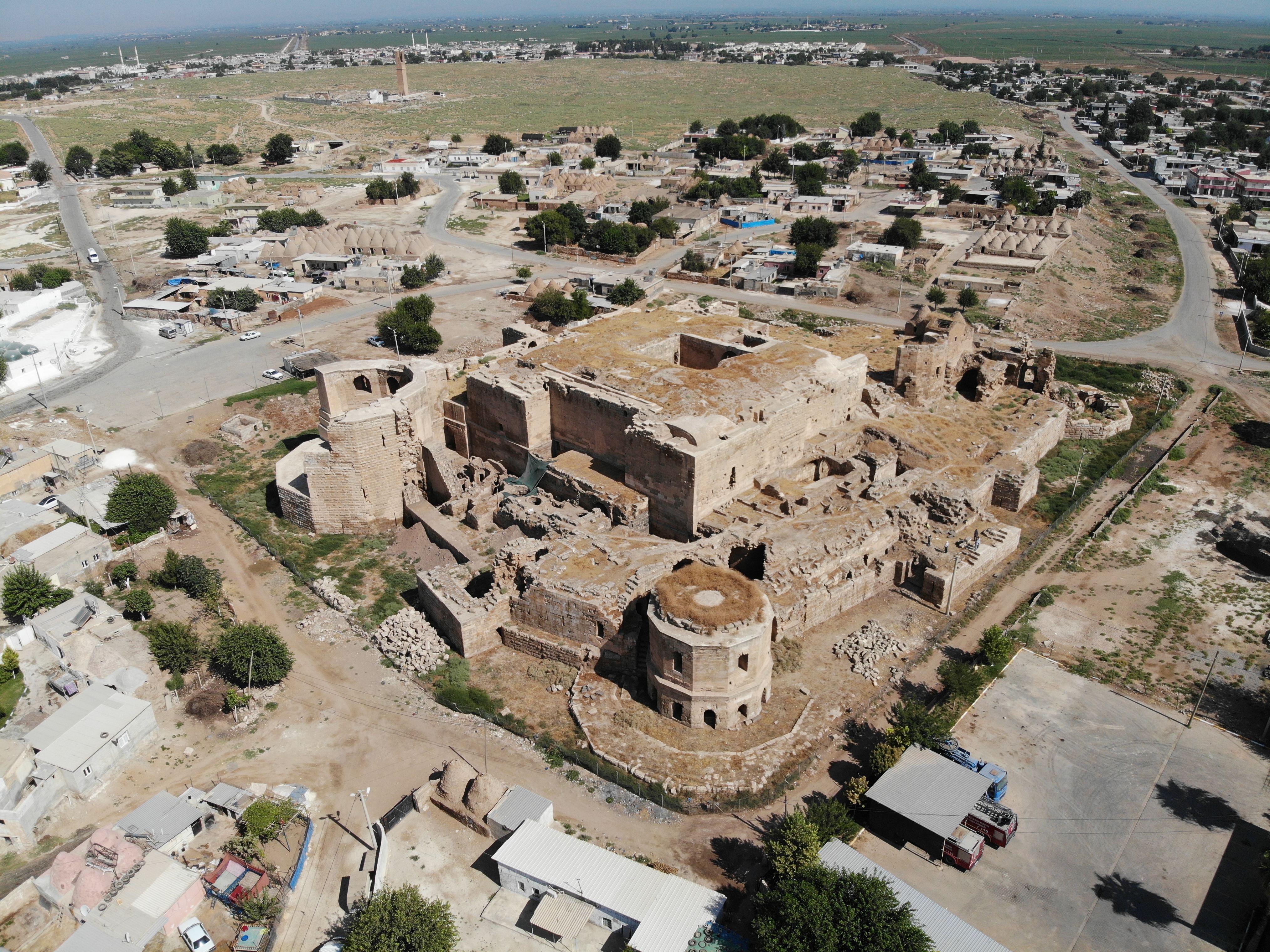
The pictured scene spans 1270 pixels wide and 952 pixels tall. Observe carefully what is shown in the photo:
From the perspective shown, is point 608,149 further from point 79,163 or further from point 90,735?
point 90,735

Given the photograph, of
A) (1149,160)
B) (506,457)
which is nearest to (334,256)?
(506,457)

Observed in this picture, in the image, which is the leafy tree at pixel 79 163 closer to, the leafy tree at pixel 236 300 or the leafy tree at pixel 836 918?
the leafy tree at pixel 236 300

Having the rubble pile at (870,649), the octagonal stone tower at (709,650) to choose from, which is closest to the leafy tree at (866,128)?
the rubble pile at (870,649)

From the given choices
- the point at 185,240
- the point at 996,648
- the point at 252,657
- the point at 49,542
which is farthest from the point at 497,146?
the point at 996,648

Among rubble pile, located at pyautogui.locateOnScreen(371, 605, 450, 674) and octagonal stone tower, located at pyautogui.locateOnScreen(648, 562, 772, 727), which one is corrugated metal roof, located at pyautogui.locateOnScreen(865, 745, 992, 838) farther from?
rubble pile, located at pyautogui.locateOnScreen(371, 605, 450, 674)

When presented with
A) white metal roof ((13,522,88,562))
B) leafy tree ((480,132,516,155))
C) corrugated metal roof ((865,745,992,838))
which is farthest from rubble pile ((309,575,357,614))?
leafy tree ((480,132,516,155))
